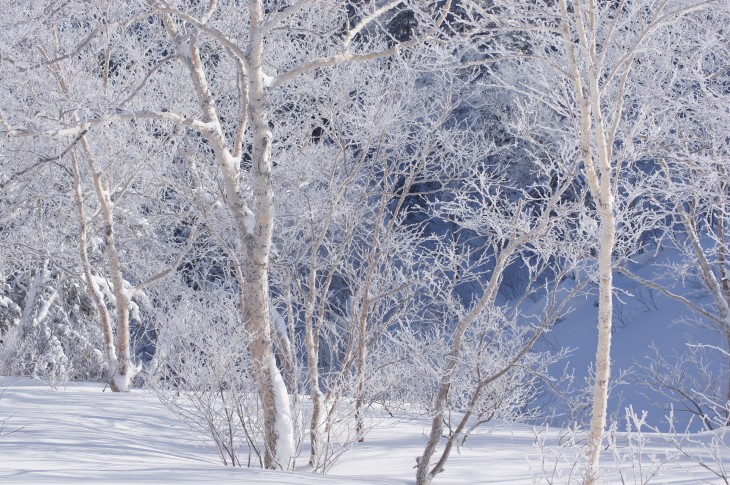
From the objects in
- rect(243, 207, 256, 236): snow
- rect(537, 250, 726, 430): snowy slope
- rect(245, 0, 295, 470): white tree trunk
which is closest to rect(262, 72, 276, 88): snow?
rect(245, 0, 295, 470): white tree trunk

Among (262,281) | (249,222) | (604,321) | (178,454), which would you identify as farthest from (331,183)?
(604,321)

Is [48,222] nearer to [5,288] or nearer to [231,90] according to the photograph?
[5,288]

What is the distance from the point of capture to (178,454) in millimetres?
6801

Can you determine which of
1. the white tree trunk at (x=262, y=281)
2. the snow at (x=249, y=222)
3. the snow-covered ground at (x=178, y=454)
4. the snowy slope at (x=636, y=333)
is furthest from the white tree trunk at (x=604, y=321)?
the snowy slope at (x=636, y=333)

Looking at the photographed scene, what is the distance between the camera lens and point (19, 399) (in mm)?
9312

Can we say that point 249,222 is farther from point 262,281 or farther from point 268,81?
point 268,81

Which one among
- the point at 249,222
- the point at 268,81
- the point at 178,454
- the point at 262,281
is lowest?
the point at 178,454

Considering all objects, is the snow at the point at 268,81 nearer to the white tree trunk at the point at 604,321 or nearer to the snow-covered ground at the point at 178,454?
the white tree trunk at the point at 604,321

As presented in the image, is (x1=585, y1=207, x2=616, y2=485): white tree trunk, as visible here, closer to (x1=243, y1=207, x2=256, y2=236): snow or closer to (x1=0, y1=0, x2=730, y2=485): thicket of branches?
(x1=0, y1=0, x2=730, y2=485): thicket of branches

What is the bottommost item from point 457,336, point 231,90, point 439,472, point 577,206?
point 439,472

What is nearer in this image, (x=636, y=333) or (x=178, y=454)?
(x=178, y=454)

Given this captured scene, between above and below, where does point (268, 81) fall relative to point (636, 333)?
above

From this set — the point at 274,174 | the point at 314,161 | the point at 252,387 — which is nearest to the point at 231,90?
the point at 314,161

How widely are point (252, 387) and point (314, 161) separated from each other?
4.09 meters
